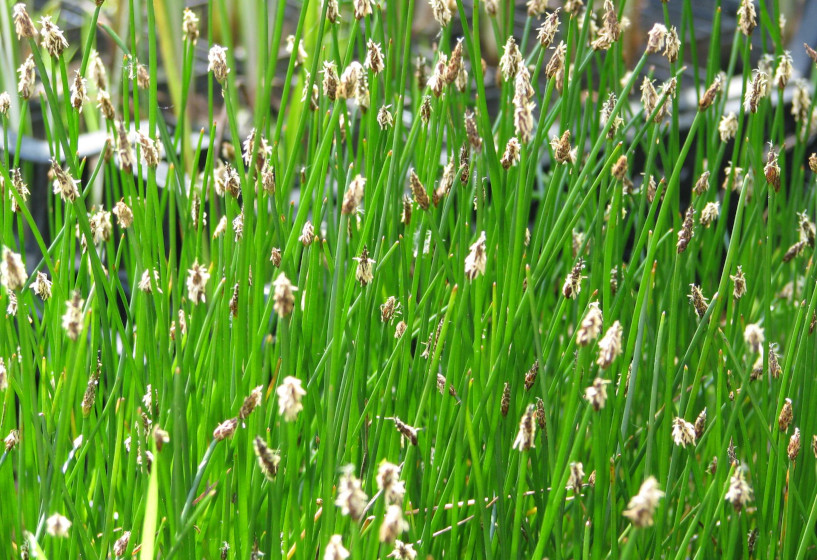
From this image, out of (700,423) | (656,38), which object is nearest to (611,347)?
(700,423)

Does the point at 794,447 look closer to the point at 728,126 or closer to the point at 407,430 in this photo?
the point at 407,430

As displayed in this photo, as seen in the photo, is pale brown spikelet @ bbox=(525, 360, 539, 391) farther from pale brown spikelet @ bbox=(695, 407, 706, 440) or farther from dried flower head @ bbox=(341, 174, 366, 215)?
dried flower head @ bbox=(341, 174, 366, 215)

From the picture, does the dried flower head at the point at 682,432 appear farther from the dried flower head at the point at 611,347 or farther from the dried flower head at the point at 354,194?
the dried flower head at the point at 354,194

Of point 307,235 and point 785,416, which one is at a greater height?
point 307,235

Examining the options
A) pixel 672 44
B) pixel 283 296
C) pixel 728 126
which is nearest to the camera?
pixel 283 296

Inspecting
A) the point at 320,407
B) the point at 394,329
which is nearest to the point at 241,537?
the point at 320,407

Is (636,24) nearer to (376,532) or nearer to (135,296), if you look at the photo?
(135,296)

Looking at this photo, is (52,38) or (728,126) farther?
(728,126)

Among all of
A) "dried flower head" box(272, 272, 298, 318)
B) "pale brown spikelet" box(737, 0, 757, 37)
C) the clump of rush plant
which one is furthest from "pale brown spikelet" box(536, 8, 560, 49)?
"dried flower head" box(272, 272, 298, 318)
